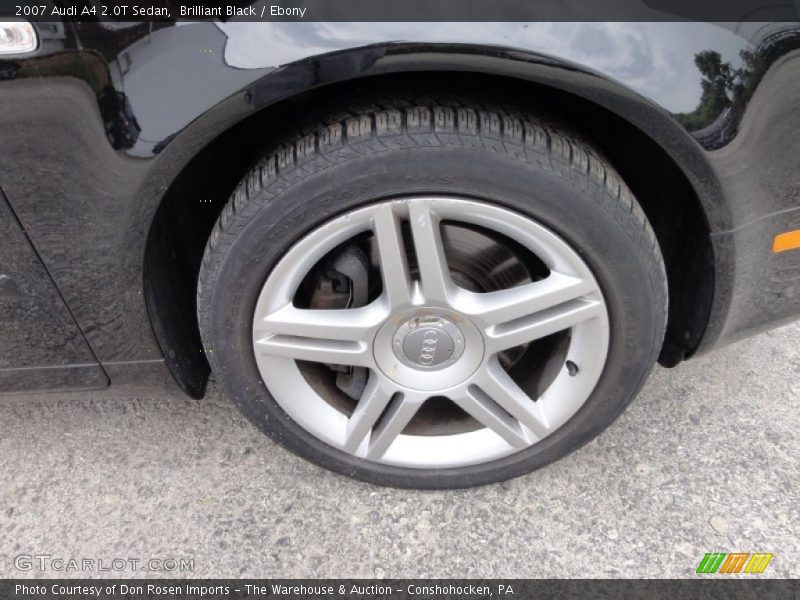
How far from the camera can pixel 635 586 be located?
A: 155 cm

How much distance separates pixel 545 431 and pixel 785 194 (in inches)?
29.4

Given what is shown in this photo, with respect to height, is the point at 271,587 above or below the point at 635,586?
below

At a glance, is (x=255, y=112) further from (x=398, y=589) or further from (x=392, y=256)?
(x=398, y=589)

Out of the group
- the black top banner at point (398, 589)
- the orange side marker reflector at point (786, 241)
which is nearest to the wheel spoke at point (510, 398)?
the black top banner at point (398, 589)

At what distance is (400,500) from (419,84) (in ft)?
3.48

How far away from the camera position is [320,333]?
4.88ft

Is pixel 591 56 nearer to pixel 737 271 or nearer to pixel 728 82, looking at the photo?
pixel 728 82

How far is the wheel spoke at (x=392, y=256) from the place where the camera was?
133cm

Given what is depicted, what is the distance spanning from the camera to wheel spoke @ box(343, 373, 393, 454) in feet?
5.24

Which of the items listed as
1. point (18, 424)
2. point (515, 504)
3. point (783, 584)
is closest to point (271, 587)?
point (515, 504)

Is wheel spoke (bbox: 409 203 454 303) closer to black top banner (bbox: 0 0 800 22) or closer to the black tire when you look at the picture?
the black tire

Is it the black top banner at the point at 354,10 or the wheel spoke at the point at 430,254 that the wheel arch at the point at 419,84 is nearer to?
the black top banner at the point at 354,10

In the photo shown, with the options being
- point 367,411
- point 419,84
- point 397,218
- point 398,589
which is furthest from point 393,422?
point 419,84

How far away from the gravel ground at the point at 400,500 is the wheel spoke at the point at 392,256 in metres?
0.65
